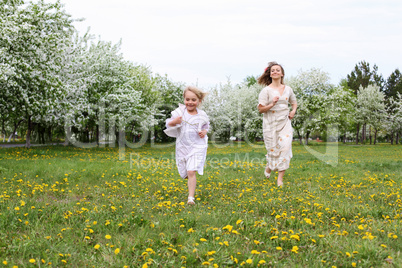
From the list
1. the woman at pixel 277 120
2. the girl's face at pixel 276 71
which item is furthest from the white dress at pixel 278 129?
the girl's face at pixel 276 71

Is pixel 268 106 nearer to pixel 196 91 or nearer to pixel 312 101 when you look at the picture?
pixel 196 91

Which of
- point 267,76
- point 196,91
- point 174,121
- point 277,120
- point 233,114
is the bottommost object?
point 174,121

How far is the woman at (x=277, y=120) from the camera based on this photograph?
8.03m

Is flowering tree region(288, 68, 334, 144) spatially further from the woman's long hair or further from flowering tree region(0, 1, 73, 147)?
the woman's long hair

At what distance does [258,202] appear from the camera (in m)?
5.71

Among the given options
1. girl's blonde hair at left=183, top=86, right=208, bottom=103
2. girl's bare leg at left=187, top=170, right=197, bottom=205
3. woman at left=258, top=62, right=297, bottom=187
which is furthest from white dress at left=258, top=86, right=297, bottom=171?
girl's bare leg at left=187, top=170, right=197, bottom=205

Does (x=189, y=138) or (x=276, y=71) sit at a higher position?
(x=276, y=71)

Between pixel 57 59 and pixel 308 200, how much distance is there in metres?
17.3

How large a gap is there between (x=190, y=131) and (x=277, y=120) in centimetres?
271

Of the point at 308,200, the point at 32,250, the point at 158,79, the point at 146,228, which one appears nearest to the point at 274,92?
the point at 308,200

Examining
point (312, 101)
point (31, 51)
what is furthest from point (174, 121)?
point (312, 101)

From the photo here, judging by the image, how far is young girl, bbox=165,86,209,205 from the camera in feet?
20.8

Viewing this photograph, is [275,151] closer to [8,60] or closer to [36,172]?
[36,172]

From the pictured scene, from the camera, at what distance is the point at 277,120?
8109mm
